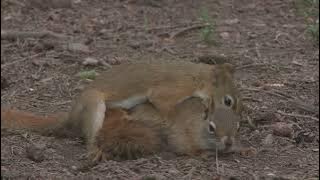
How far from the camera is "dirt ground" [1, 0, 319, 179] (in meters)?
4.85

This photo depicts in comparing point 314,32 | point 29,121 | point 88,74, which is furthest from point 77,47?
point 29,121

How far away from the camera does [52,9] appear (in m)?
8.60

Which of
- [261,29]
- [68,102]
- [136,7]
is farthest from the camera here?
[136,7]

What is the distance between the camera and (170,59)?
7.07 m

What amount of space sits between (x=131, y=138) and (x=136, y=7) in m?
3.99

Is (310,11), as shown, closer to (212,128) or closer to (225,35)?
(225,35)

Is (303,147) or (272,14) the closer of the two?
(303,147)

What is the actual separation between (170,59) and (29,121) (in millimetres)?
2008

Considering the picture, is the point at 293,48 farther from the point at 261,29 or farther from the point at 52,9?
the point at 52,9

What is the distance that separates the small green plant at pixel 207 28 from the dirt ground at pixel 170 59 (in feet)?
0.24

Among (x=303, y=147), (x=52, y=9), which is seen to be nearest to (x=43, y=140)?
(x=303, y=147)

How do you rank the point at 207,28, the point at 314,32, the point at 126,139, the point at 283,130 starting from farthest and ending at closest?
the point at 207,28 → the point at 314,32 → the point at 283,130 → the point at 126,139

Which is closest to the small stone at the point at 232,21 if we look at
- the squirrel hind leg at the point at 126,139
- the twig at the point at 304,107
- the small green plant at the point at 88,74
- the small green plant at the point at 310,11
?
the small green plant at the point at 310,11

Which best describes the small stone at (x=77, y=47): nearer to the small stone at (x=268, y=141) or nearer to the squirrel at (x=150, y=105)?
the squirrel at (x=150, y=105)
